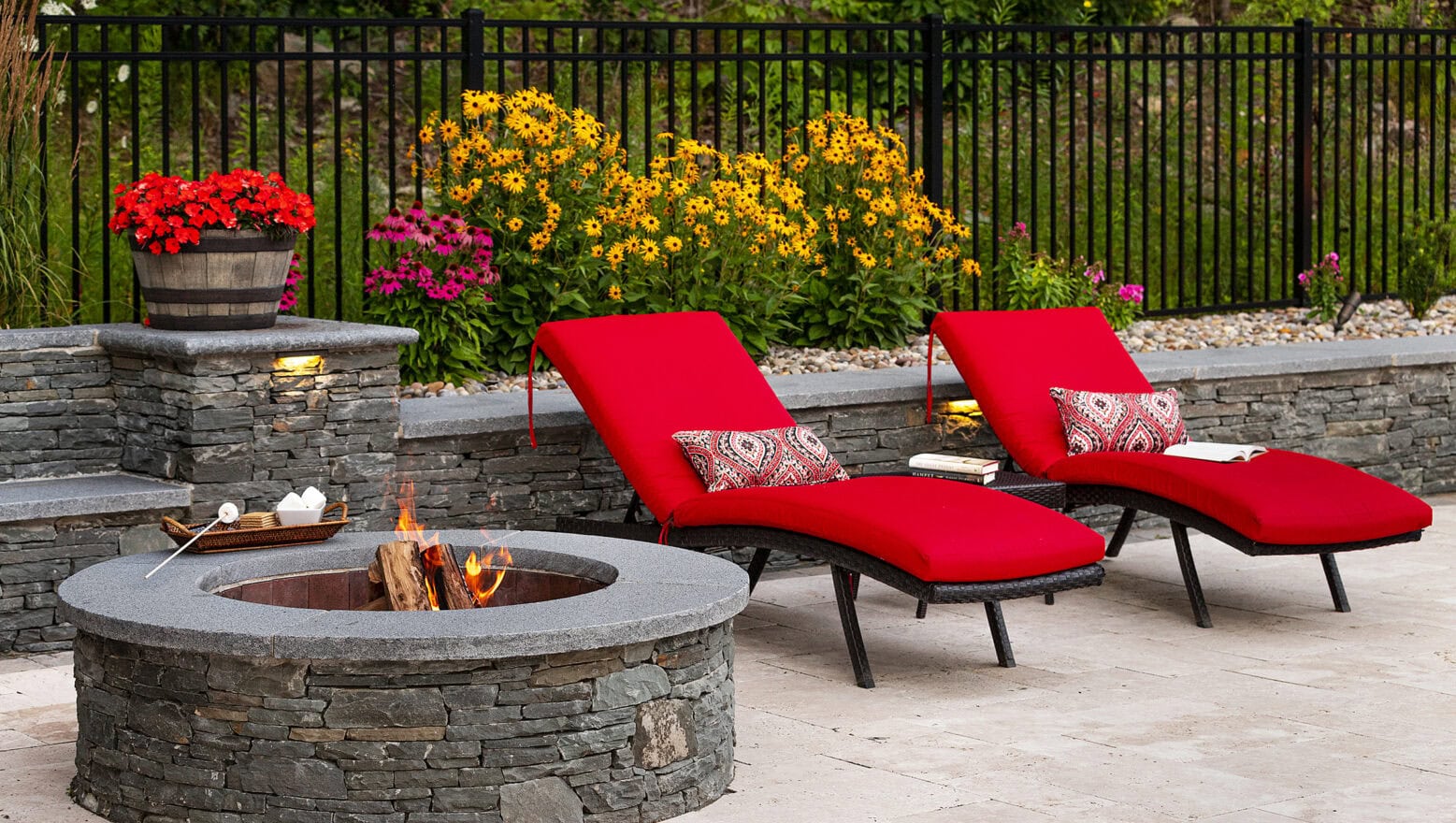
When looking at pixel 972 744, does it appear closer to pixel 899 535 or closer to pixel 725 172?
pixel 899 535

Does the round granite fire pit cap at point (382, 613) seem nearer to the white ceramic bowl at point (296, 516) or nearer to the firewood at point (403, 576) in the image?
→ the white ceramic bowl at point (296, 516)

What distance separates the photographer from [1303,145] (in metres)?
10.1

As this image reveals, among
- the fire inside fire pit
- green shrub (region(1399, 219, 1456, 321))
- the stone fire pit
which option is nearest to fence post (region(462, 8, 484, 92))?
the fire inside fire pit

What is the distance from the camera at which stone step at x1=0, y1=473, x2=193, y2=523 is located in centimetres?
562

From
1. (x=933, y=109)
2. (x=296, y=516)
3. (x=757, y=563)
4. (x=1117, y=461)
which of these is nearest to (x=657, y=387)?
(x=757, y=563)

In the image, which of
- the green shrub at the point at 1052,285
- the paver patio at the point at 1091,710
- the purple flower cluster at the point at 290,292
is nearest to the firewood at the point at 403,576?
the paver patio at the point at 1091,710

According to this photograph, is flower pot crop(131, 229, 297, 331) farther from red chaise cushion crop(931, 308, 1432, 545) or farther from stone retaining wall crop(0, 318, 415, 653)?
red chaise cushion crop(931, 308, 1432, 545)

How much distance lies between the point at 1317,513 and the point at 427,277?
342 cm

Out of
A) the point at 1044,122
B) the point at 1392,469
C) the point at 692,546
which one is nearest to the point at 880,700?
the point at 692,546

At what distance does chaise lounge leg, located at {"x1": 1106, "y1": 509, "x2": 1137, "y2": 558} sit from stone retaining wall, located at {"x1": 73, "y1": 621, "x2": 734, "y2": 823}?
334 cm

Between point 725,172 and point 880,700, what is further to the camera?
point 725,172

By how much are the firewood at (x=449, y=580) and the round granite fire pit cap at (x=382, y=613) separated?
0.26m

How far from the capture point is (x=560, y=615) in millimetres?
4031

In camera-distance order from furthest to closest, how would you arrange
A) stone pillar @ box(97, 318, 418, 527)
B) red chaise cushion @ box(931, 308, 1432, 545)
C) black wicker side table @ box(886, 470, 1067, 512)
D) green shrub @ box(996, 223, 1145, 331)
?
green shrub @ box(996, 223, 1145, 331), black wicker side table @ box(886, 470, 1067, 512), red chaise cushion @ box(931, 308, 1432, 545), stone pillar @ box(97, 318, 418, 527)
